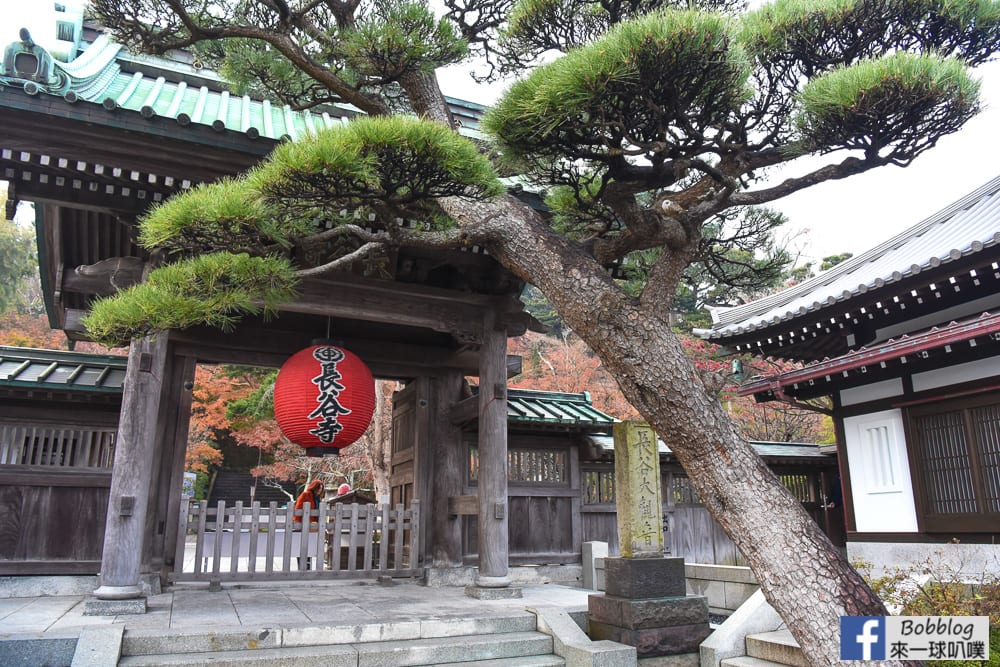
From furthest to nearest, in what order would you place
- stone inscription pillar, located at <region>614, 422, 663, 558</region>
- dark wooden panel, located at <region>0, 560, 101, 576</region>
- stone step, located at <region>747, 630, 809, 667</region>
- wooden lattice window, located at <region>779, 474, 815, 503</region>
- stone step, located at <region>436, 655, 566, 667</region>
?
wooden lattice window, located at <region>779, 474, 815, 503</region>, dark wooden panel, located at <region>0, 560, 101, 576</region>, stone inscription pillar, located at <region>614, 422, 663, 558</region>, stone step, located at <region>436, 655, 566, 667</region>, stone step, located at <region>747, 630, 809, 667</region>

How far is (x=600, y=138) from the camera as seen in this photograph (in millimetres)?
4770

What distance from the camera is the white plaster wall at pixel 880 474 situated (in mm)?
7781

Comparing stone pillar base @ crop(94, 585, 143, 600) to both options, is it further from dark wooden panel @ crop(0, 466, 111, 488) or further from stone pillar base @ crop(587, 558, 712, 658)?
stone pillar base @ crop(587, 558, 712, 658)

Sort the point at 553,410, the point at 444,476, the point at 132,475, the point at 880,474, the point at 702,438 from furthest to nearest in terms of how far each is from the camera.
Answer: the point at 553,410 < the point at 444,476 < the point at 880,474 < the point at 132,475 < the point at 702,438

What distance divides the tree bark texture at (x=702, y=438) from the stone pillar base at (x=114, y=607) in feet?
14.7

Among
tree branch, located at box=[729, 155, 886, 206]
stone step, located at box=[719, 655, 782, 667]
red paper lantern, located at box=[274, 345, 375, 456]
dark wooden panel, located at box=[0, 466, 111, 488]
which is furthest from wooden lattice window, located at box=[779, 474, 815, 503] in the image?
dark wooden panel, located at box=[0, 466, 111, 488]

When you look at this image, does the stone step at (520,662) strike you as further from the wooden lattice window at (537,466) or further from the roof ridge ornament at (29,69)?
the roof ridge ornament at (29,69)

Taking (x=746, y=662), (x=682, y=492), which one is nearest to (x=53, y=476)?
(x=746, y=662)

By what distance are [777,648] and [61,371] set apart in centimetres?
840

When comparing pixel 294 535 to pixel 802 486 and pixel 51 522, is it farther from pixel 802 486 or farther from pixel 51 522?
pixel 802 486

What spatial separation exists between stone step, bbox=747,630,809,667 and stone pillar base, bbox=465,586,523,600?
8.68 ft

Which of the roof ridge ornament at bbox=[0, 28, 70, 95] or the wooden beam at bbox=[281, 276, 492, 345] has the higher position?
the roof ridge ornament at bbox=[0, 28, 70, 95]

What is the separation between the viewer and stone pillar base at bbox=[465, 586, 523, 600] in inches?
293

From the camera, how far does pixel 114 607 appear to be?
5887mm
